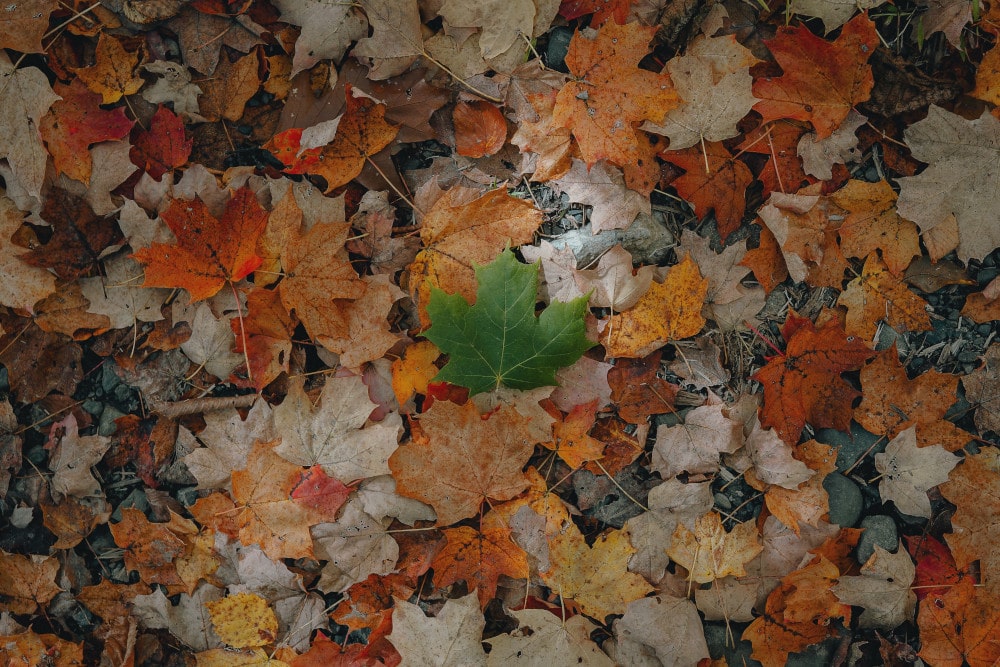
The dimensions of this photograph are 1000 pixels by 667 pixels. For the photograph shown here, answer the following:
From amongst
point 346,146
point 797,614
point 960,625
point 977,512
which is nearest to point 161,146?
point 346,146

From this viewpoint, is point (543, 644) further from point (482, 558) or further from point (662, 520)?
point (662, 520)

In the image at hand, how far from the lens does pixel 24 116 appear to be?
1984 millimetres

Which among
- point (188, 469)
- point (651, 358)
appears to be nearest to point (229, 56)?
point (188, 469)

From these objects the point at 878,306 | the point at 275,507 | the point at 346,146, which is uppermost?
the point at 346,146

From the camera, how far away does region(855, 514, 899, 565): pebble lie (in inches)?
78.5

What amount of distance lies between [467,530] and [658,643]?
666mm

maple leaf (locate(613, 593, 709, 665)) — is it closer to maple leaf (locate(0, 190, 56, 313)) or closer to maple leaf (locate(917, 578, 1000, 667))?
maple leaf (locate(917, 578, 1000, 667))

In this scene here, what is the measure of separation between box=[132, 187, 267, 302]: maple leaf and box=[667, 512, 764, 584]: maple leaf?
160 cm

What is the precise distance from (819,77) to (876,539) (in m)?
1.46

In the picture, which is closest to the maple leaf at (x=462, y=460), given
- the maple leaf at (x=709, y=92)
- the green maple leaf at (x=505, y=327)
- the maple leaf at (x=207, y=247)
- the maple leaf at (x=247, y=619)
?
the green maple leaf at (x=505, y=327)

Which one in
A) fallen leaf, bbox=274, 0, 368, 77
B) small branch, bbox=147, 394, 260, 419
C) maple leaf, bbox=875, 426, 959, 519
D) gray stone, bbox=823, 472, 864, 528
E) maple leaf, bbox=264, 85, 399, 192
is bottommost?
gray stone, bbox=823, 472, 864, 528

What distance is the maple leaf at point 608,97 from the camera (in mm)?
1949

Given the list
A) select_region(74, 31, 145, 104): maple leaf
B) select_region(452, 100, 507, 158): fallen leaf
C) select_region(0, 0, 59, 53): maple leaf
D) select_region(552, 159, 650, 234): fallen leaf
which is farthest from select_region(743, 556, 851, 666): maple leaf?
select_region(0, 0, 59, 53): maple leaf

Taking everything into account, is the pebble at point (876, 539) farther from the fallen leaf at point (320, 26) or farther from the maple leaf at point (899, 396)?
the fallen leaf at point (320, 26)
